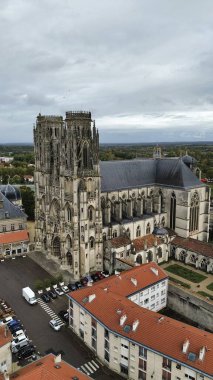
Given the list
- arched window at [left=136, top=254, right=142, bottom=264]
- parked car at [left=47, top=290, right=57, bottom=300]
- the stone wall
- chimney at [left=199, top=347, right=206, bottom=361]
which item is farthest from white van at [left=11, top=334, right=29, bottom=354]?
arched window at [left=136, top=254, right=142, bottom=264]

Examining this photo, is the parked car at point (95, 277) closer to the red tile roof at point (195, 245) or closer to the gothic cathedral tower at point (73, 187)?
the gothic cathedral tower at point (73, 187)

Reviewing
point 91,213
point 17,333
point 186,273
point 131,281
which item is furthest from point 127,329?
point 186,273

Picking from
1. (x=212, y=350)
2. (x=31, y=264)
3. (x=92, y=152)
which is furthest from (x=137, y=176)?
(x=212, y=350)

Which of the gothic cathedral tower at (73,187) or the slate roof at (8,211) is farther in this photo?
the slate roof at (8,211)

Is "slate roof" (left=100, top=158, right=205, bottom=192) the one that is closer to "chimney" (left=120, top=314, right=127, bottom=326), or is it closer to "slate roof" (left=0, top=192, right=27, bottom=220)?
"slate roof" (left=0, top=192, right=27, bottom=220)

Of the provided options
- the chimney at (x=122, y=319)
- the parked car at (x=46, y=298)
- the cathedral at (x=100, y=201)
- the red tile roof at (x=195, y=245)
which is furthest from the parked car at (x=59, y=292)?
the red tile roof at (x=195, y=245)

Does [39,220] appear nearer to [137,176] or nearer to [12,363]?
[137,176]
